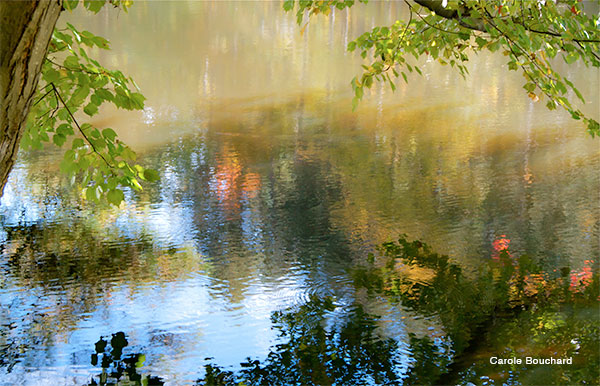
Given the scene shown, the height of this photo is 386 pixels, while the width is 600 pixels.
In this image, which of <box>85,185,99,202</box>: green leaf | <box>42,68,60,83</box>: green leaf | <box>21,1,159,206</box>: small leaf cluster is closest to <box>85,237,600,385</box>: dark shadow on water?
<box>85,185,99,202</box>: green leaf

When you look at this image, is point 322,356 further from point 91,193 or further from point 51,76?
point 51,76

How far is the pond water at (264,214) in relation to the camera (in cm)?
608

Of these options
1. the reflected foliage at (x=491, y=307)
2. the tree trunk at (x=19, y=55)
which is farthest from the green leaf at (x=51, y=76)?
the reflected foliage at (x=491, y=307)

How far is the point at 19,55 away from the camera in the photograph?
1796 mm

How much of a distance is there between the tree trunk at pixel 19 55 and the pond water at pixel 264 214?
12.8 feet

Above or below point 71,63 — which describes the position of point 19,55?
below

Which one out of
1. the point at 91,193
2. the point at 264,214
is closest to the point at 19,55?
the point at 91,193

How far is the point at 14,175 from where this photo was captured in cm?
1026

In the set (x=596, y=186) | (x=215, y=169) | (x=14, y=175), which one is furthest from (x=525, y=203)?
(x=14, y=175)

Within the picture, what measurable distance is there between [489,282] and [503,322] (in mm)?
890

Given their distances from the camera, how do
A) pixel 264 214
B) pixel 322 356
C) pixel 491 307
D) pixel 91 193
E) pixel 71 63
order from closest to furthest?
pixel 71 63 → pixel 91 193 → pixel 322 356 → pixel 491 307 → pixel 264 214

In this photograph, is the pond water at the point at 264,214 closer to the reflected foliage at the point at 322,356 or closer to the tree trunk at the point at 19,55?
the reflected foliage at the point at 322,356

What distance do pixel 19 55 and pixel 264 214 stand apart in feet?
23.3

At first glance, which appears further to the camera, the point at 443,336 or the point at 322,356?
the point at 443,336
